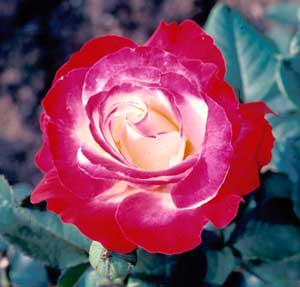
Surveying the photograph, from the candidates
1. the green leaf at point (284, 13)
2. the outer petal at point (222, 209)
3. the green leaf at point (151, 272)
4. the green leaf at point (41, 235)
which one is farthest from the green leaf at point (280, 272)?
the green leaf at point (284, 13)

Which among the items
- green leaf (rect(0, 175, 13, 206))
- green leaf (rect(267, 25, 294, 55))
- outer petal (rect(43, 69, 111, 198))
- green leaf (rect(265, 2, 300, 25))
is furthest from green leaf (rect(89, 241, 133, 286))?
green leaf (rect(265, 2, 300, 25))

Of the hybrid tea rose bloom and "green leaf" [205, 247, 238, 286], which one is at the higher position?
the hybrid tea rose bloom

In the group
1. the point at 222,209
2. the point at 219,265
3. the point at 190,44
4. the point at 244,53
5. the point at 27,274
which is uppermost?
the point at 190,44

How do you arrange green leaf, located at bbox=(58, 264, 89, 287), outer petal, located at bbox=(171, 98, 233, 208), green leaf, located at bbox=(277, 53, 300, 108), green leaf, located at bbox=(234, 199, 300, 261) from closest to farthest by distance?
outer petal, located at bbox=(171, 98, 233, 208) < green leaf, located at bbox=(58, 264, 89, 287) < green leaf, located at bbox=(234, 199, 300, 261) < green leaf, located at bbox=(277, 53, 300, 108)

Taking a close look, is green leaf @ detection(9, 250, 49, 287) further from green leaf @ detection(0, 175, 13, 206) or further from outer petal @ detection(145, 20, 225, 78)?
outer petal @ detection(145, 20, 225, 78)

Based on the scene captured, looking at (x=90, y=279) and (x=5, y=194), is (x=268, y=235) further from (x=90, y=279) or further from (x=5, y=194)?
(x=5, y=194)

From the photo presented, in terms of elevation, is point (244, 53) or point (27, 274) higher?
point (244, 53)

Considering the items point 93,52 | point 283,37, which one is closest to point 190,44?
point 93,52

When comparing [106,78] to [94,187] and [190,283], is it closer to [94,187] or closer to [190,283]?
[94,187]
